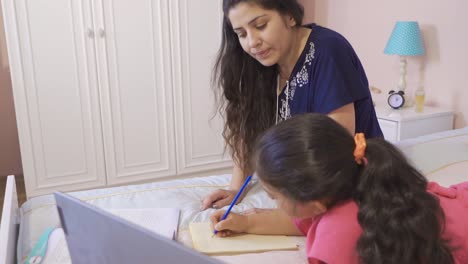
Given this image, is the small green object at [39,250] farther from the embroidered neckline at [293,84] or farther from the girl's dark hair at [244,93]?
the embroidered neckline at [293,84]

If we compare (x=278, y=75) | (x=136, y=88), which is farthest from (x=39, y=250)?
(x=136, y=88)

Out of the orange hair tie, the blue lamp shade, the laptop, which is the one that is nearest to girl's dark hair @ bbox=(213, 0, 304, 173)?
the orange hair tie

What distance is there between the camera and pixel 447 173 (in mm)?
1424

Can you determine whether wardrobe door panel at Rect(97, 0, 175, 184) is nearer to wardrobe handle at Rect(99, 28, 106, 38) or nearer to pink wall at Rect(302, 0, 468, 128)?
wardrobe handle at Rect(99, 28, 106, 38)

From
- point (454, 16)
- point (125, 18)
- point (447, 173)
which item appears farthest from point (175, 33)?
point (447, 173)

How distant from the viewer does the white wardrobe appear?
7.77ft

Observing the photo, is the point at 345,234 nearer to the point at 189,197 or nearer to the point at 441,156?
the point at 189,197

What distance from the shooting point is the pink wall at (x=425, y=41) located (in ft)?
7.46

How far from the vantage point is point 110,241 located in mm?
595

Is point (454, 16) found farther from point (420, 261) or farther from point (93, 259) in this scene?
point (93, 259)

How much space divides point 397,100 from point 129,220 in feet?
5.88

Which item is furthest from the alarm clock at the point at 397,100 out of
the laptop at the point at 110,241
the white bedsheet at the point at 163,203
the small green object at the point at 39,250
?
the laptop at the point at 110,241

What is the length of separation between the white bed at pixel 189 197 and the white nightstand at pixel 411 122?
1.62 ft

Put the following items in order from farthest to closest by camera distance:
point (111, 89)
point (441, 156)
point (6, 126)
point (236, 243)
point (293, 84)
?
point (6, 126) → point (111, 89) → point (441, 156) → point (293, 84) → point (236, 243)
